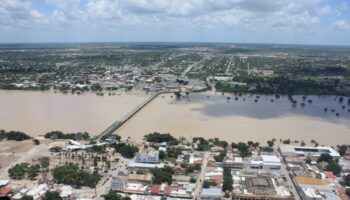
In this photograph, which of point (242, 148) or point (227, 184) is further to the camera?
point (242, 148)

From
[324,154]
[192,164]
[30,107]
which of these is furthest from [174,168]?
[30,107]

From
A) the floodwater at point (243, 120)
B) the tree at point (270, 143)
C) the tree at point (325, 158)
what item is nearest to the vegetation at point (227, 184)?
the tree at point (325, 158)

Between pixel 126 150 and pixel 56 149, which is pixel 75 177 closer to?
pixel 126 150

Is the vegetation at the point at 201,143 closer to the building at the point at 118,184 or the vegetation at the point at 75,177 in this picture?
the building at the point at 118,184

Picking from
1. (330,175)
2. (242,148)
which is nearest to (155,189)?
(242,148)

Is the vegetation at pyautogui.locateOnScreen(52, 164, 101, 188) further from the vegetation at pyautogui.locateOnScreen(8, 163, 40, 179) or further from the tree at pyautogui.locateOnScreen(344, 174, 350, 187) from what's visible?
the tree at pyautogui.locateOnScreen(344, 174, 350, 187)

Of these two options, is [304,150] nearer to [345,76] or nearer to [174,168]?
[174,168]
